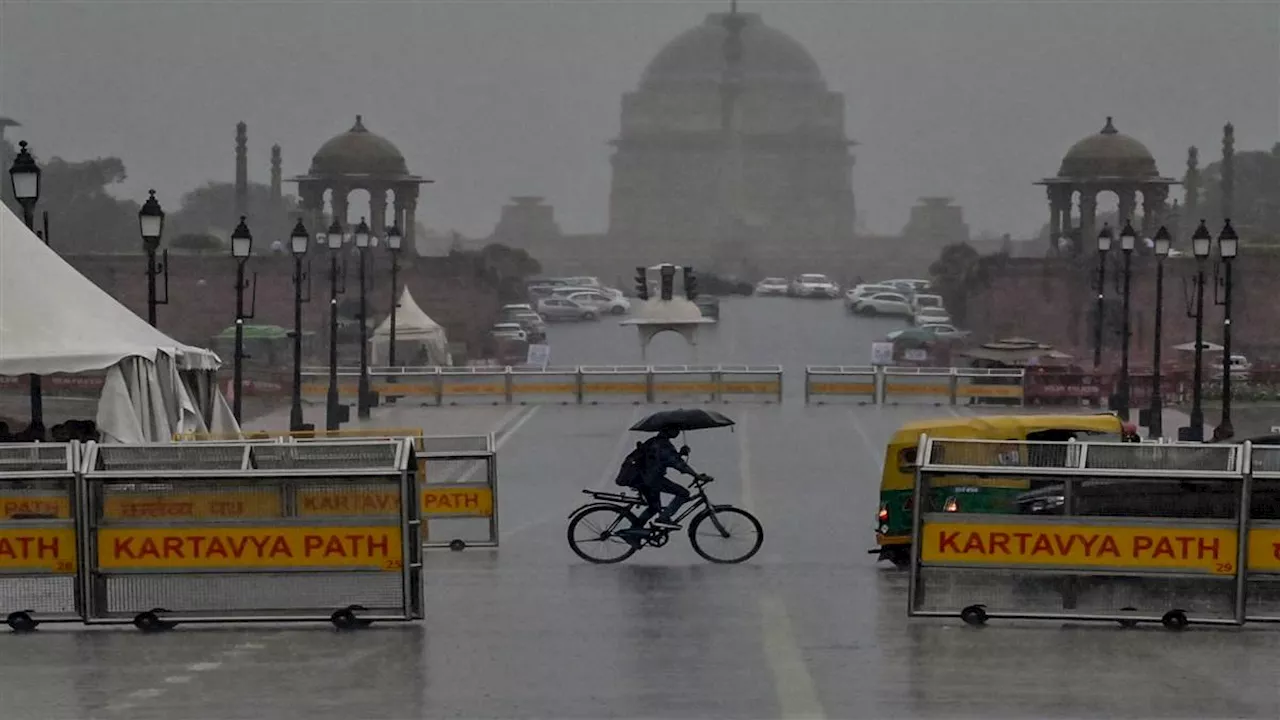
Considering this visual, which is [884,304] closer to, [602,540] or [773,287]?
[773,287]

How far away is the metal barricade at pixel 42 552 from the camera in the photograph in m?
16.6

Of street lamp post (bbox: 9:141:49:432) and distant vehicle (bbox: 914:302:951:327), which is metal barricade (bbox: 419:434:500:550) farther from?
distant vehicle (bbox: 914:302:951:327)

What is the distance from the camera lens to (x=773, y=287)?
548 feet

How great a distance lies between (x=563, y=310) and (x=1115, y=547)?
4564 inches

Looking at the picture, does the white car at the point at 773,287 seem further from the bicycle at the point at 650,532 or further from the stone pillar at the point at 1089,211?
the bicycle at the point at 650,532

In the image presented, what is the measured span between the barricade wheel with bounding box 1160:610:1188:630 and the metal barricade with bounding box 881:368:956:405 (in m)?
39.9

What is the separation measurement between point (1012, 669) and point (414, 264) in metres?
91.3

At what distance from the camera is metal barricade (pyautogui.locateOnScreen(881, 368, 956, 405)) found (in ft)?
186

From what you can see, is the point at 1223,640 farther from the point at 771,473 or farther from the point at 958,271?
the point at 958,271

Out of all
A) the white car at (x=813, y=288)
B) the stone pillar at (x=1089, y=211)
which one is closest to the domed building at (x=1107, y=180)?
the stone pillar at (x=1089, y=211)

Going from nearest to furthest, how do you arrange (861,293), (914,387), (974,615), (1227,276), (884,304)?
(974,615) → (1227,276) → (914,387) → (884,304) → (861,293)

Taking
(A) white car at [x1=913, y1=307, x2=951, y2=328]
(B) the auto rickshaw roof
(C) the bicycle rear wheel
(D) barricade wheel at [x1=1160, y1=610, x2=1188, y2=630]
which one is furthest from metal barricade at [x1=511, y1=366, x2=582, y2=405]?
(A) white car at [x1=913, y1=307, x2=951, y2=328]

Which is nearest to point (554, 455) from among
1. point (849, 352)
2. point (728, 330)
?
point (849, 352)

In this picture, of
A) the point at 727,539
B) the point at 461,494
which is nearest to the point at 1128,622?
the point at 727,539
